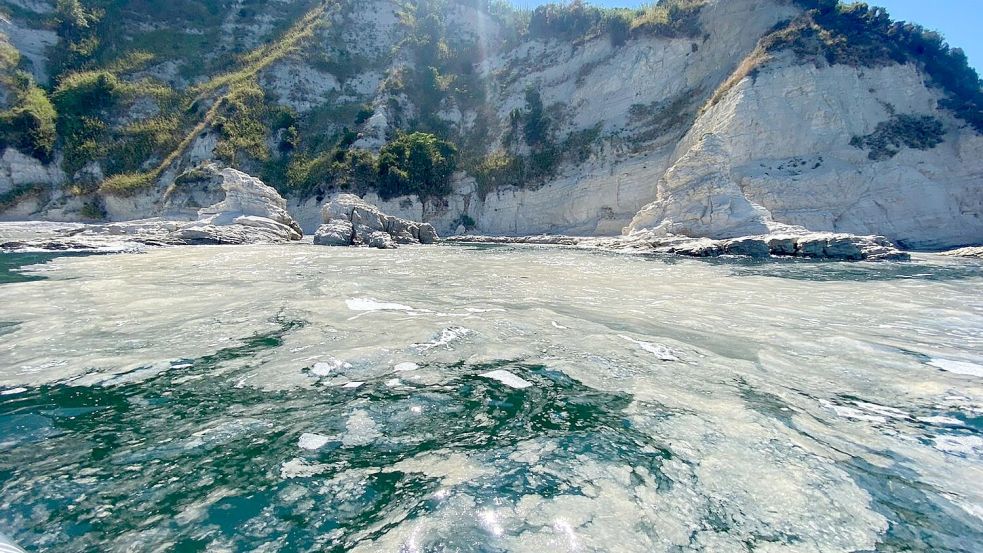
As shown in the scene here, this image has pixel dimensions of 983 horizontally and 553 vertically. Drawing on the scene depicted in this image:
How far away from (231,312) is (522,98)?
43663 mm

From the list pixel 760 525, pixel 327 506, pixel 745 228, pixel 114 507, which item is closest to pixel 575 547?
pixel 760 525

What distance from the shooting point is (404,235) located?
25.4 meters

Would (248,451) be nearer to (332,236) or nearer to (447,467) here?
(447,467)

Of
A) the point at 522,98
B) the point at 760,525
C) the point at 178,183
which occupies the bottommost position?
the point at 760,525

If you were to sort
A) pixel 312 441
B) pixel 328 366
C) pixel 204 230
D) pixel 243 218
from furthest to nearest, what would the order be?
pixel 243 218, pixel 204 230, pixel 328 366, pixel 312 441

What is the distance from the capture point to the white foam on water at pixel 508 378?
332 cm

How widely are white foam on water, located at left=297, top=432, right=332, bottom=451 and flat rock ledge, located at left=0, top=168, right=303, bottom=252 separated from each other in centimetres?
1836

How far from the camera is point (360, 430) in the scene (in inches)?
101

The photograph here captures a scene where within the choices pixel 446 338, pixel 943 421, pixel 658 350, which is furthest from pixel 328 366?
pixel 943 421

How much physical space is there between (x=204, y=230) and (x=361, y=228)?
769 cm

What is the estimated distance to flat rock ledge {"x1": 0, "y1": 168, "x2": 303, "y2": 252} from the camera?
52.5ft

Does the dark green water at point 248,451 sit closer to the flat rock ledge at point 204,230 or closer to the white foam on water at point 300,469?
the white foam on water at point 300,469

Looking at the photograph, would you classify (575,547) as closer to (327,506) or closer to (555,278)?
(327,506)

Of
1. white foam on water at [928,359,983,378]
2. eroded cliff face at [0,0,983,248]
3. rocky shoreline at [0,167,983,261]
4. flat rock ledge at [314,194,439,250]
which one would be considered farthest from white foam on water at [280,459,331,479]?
eroded cliff face at [0,0,983,248]
